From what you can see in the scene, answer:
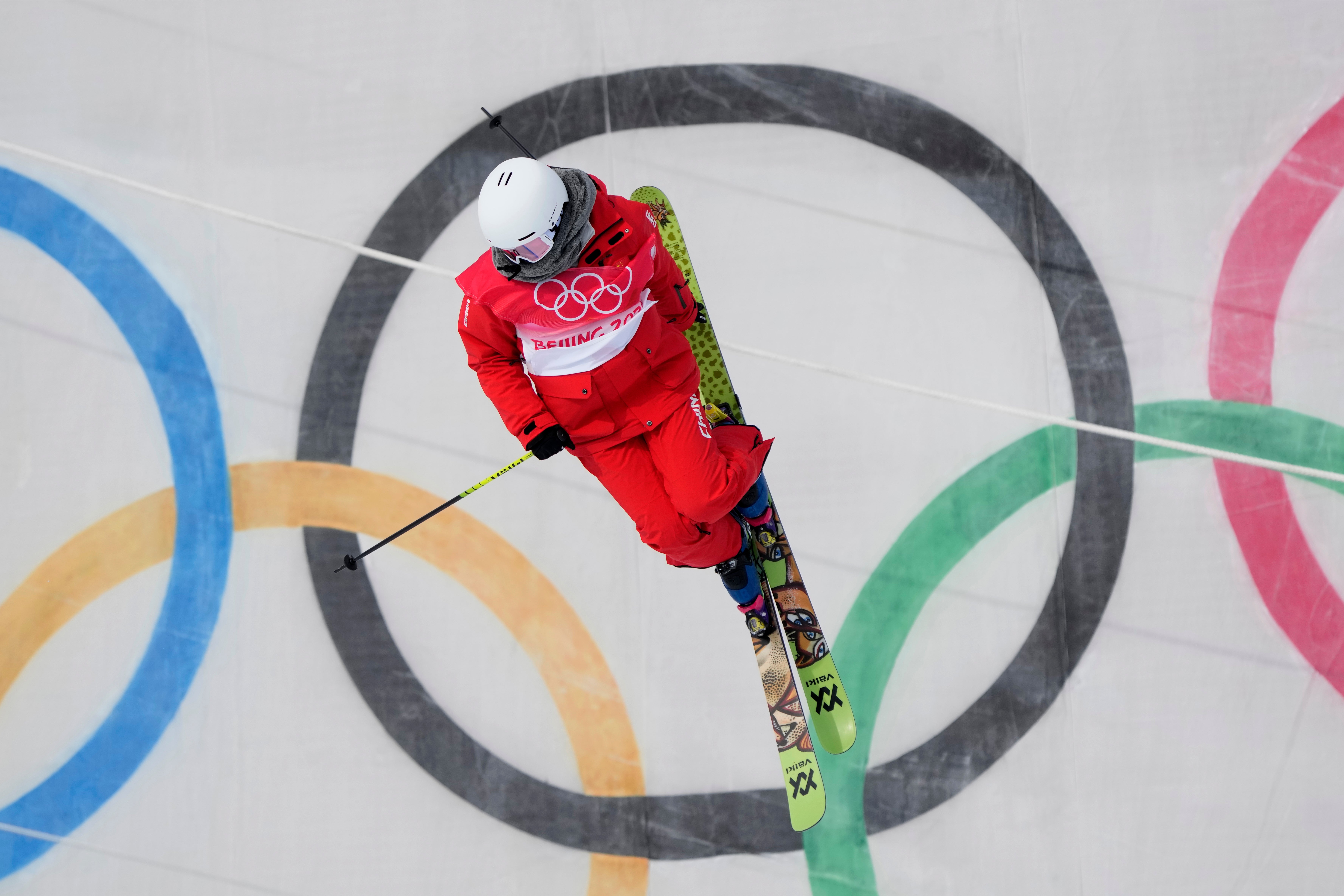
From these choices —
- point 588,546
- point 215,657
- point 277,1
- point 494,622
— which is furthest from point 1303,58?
point 215,657

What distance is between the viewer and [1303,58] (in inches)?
163

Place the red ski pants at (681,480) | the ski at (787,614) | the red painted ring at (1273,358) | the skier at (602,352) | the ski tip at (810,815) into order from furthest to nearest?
the red painted ring at (1273,358) → the ski at (787,614) → the ski tip at (810,815) → the red ski pants at (681,480) → the skier at (602,352)

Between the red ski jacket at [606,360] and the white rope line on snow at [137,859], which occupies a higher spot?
the red ski jacket at [606,360]

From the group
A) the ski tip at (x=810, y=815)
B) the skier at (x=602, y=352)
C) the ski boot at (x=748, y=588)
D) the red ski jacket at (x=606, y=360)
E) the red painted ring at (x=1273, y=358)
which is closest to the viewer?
the skier at (x=602, y=352)

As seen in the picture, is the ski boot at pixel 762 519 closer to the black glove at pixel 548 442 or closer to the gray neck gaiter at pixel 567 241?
the black glove at pixel 548 442

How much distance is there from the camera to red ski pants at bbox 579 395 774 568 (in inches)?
115

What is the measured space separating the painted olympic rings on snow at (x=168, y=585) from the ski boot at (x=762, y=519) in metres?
2.52

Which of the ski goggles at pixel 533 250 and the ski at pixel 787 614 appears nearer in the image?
the ski goggles at pixel 533 250

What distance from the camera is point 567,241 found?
2.67 metres

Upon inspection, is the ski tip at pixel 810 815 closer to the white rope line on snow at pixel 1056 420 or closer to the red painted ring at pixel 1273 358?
the white rope line on snow at pixel 1056 420

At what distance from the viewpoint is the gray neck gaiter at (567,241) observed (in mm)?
2660

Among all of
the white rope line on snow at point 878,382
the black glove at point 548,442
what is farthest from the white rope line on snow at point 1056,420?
the black glove at point 548,442

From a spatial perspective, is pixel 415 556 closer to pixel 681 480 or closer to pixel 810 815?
pixel 681 480

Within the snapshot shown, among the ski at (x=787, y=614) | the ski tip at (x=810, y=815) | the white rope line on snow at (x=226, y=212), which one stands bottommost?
the ski tip at (x=810, y=815)
